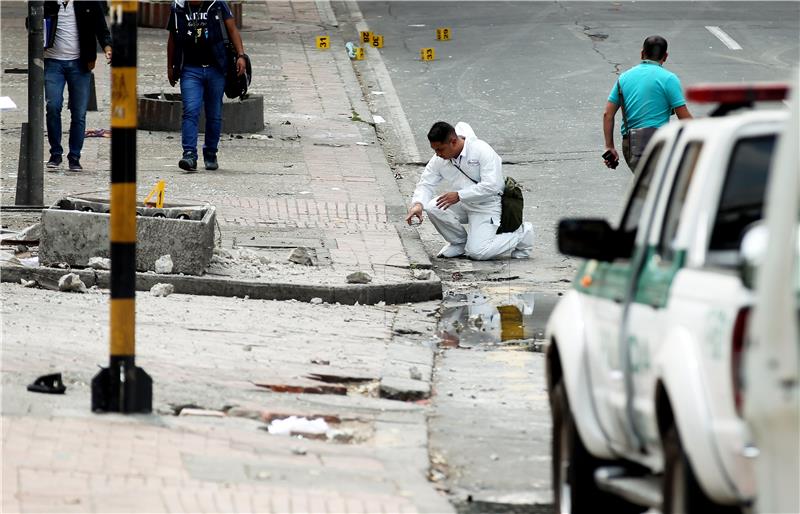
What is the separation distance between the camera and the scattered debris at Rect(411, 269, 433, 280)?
1174cm

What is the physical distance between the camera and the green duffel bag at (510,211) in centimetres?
1302

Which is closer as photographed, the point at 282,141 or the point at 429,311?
the point at 429,311

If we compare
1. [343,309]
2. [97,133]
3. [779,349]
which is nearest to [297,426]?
[343,309]

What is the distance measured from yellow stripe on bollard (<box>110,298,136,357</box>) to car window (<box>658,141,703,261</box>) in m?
2.99

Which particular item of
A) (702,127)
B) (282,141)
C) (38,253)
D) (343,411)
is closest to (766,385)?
(702,127)

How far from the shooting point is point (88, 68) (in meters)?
15.5

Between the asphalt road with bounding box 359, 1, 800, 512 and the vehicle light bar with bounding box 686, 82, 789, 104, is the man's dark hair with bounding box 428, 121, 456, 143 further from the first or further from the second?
the vehicle light bar with bounding box 686, 82, 789, 104

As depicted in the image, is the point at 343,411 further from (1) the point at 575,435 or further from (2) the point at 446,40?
(2) the point at 446,40

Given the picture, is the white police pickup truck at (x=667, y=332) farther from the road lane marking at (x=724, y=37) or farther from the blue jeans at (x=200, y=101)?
the road lane marking at (x=724, y=37)

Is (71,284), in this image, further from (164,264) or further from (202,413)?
(202,413)

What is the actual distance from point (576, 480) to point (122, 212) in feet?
8.44

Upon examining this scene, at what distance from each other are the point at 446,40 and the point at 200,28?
31.2ft

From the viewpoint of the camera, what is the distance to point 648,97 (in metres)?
12.0

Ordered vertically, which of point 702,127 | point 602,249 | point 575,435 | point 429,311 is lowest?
point 429,311
